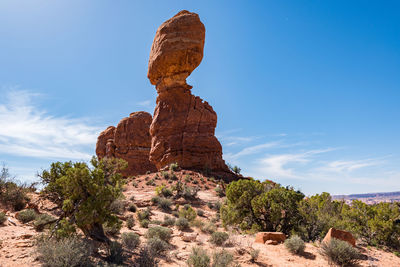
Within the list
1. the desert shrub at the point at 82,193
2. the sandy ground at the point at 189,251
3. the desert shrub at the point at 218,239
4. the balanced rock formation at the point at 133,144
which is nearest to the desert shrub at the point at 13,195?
the sandy ground at the point at 189,251

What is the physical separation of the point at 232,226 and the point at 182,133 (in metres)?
20.6

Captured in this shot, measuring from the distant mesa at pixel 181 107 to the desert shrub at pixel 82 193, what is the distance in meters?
23.7

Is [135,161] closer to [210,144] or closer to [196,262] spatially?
[210,144]

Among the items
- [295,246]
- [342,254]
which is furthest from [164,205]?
[342,254]

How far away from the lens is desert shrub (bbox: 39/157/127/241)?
6705 mm

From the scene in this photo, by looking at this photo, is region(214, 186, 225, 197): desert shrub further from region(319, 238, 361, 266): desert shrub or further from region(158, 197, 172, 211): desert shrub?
region(319, 238, 361, 266): desert shrub

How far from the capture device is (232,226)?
13836 mm

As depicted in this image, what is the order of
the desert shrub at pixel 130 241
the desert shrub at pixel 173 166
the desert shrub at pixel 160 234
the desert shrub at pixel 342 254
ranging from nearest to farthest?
the desert shrub at pixel 342 254 < the desert shrub at pixel 130 241 < the desert shrub at pixel 160 234 < the desert shrub at pixel 173 166

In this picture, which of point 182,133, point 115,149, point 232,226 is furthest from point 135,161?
point 232,226

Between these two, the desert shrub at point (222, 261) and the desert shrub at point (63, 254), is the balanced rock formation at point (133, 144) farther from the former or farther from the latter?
the desert shrub at point (63, 254)

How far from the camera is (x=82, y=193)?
22.9 ft

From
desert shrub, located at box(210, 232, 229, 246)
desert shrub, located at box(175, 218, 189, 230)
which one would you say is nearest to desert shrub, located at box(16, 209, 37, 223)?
desert shrub, located at box(175, 218, 189, 230)

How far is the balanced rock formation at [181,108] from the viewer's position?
32031mm

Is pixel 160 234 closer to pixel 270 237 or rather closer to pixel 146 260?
pixel 146 260
